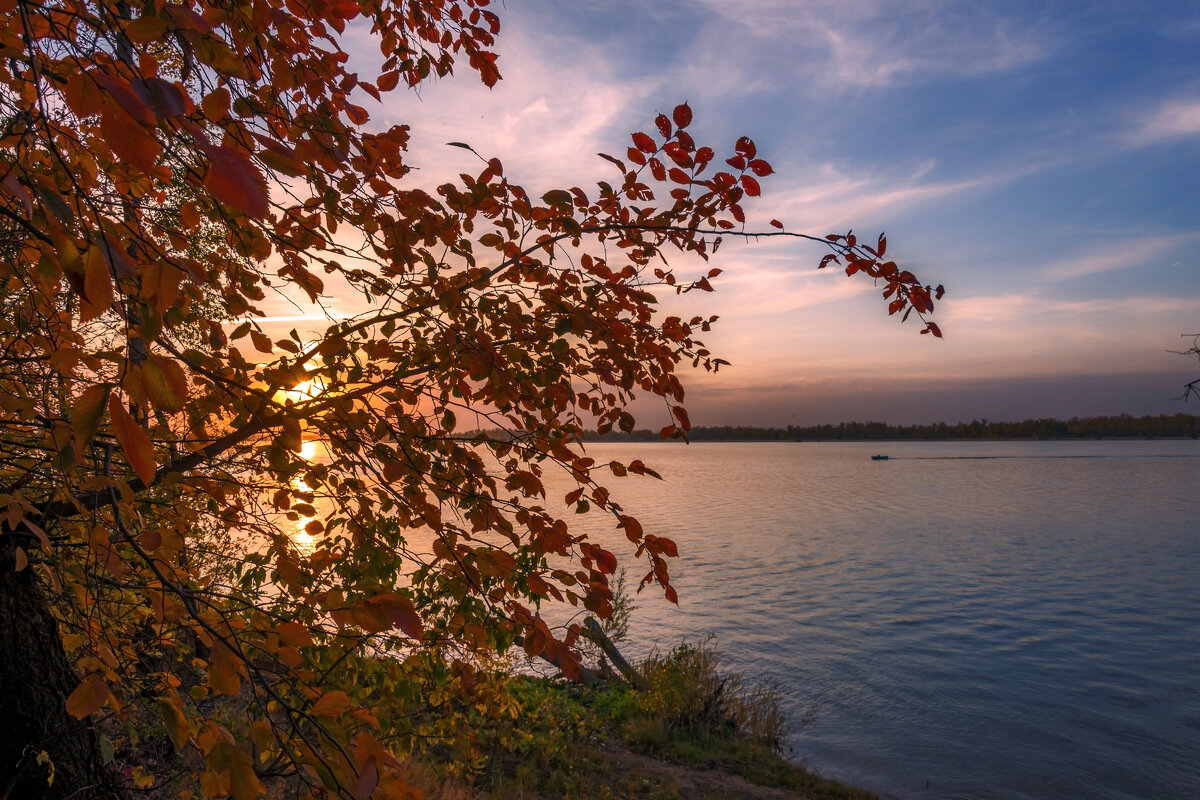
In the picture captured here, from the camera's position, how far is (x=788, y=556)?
2586 cm

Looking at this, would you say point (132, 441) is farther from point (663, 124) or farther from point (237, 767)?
point (663, 124)

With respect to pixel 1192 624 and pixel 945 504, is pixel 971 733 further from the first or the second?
pixel 945 504

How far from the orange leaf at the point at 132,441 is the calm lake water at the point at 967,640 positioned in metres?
11.1

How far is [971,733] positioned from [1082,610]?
979 centimetres

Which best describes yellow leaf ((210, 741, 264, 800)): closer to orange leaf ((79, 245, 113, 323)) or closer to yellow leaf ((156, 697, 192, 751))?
yellow leaf ((156, 697, 192, 751))

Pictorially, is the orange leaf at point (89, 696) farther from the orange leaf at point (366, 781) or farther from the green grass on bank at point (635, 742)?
the green grass on bank at point (635, 742)

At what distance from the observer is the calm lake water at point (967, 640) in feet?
34.9

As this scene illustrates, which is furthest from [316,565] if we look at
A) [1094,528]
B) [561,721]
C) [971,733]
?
[1094,528]

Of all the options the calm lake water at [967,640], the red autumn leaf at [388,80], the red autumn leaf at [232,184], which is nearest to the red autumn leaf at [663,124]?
the red autumn leaf at [388,80]

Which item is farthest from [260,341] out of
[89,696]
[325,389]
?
[89,696]

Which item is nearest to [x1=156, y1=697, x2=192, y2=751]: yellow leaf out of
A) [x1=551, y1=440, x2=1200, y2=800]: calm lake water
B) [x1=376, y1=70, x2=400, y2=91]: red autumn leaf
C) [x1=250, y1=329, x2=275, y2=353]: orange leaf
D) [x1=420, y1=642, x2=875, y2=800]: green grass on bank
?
[x1=250, y1=329, x2=275, y2=353]: orange leaf

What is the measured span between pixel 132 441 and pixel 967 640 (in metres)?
18.8

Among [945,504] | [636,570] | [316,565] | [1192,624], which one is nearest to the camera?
[316,565]

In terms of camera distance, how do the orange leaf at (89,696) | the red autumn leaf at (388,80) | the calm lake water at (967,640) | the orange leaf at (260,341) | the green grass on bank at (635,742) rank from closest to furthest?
the orange leaf at (89,696) → the orange leaf at (260,341) → the red autumn leaf at (388,80) → the green grass on bank at (635,742) → the calm lake water at (967,640)
